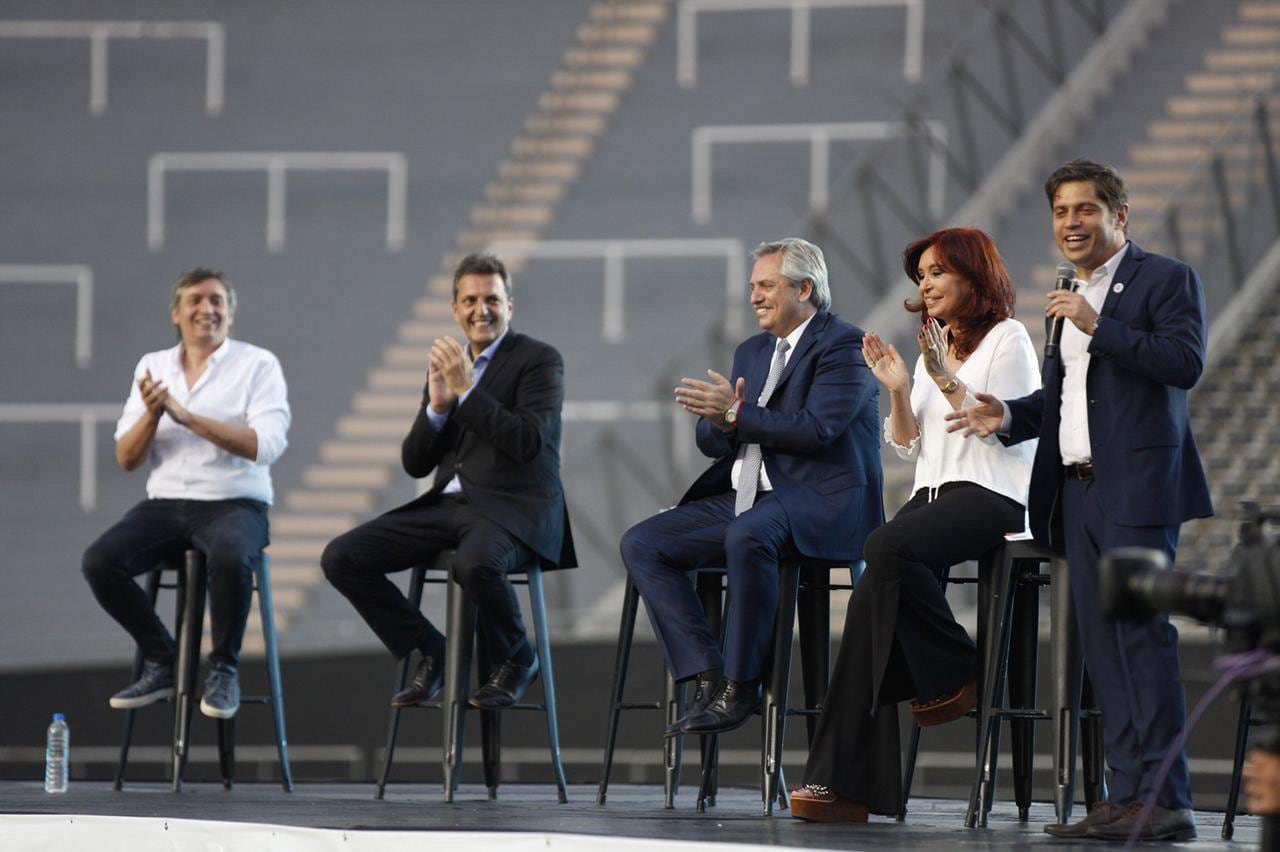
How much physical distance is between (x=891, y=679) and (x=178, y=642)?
6.55 ft

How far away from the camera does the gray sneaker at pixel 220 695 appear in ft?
16.0

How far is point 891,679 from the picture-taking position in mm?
4066

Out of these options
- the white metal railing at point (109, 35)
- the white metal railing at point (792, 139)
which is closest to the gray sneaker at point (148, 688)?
the white metal railing at point (792, 139)

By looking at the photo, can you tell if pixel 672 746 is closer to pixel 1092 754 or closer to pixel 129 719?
pixel 1092 754

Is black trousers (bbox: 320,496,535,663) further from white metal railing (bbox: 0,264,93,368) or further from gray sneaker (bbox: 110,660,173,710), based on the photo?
white metal railing (bbox: 0,264,93,368)

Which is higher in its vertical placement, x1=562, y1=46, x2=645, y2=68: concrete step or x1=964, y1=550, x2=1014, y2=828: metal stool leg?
x1=562, y1=46, x2=645, y2=68: concrete step

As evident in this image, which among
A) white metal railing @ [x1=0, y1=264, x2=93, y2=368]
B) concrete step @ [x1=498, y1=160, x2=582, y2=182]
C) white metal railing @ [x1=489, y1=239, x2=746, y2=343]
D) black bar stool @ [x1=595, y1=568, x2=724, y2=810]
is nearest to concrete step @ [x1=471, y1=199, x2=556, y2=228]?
concrete step @ [x1=498, y1=160, x2=582, y2=182]

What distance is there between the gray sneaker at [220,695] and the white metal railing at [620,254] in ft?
17.0

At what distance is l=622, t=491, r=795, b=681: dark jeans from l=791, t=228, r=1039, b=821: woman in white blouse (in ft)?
0.69

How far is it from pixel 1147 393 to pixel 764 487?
102 centimetres

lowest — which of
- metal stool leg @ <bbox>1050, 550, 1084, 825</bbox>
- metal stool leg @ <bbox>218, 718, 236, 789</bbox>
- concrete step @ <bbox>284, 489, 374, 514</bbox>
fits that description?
metal stool leg @ <bbox>218, 718, 236, 789</bbox>

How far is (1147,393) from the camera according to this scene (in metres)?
3.70

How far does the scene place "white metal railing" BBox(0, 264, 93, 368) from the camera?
1018 cm

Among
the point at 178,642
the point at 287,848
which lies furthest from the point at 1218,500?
the point at 287,848
